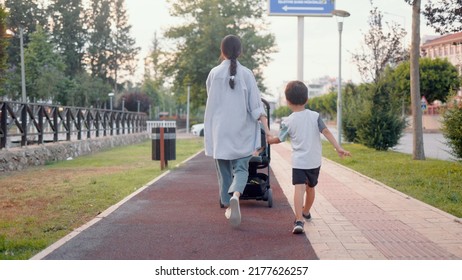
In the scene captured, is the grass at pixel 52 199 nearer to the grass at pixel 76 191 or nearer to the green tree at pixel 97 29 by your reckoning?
→ the grass at pixel 76 191

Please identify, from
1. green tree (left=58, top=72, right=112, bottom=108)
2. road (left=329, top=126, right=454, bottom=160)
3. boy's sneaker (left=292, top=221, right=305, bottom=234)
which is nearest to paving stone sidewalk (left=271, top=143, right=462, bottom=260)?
boy's sneaker (left=292, top=221, right=305, bottom=234)

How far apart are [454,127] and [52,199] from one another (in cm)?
816

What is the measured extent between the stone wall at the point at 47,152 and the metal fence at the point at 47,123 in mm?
311

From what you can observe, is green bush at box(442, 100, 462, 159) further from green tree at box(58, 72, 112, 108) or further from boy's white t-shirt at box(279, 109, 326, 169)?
green tree at box(58, 72, 112, 108)

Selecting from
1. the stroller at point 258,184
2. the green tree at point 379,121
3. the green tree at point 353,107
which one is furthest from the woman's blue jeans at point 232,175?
the green tree at point 353,107

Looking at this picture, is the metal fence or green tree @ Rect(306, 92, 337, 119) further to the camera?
green tree @ Rect(306, 92, 337, 119)

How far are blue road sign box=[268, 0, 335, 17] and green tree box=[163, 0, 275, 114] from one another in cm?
1566

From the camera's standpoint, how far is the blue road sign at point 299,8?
1549cm

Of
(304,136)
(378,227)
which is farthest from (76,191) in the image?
(378,227)

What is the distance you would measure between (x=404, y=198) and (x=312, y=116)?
280 centimetres

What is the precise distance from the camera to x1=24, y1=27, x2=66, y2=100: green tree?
9.70 metres

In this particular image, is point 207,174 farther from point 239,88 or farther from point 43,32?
point 239,88

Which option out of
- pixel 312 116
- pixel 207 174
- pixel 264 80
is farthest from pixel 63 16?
pixel 264 80

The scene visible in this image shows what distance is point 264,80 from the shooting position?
35.5m
